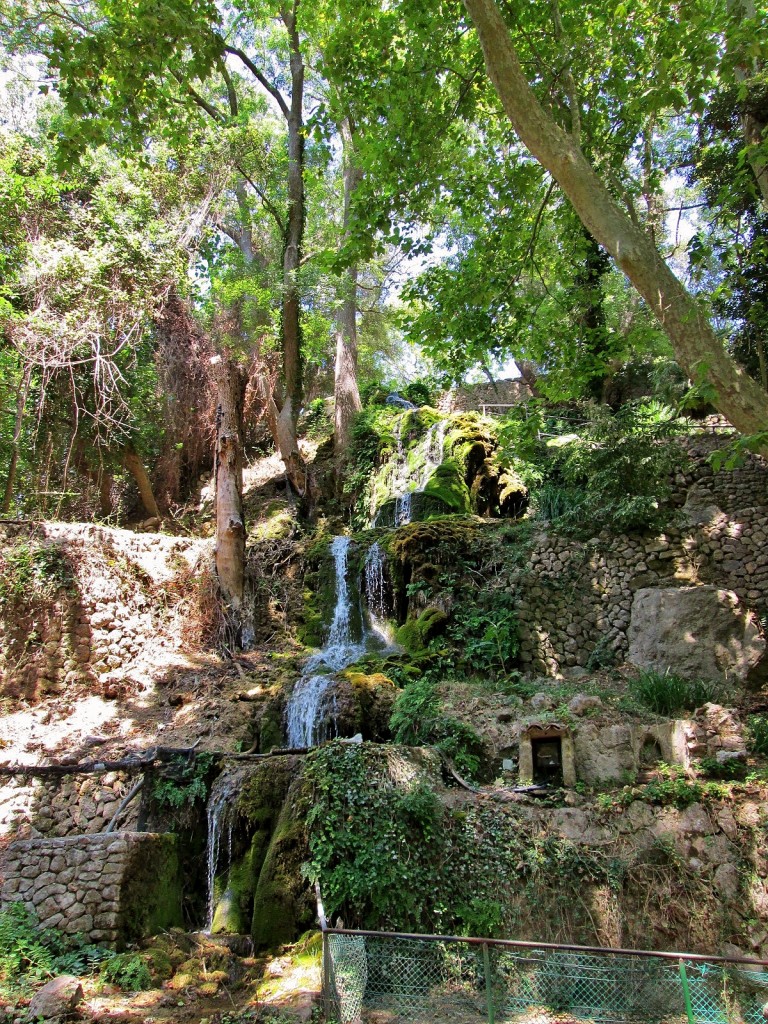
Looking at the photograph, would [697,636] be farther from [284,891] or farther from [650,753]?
[284,891]

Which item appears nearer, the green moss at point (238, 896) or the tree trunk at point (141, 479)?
the green moss at point (238, 896)

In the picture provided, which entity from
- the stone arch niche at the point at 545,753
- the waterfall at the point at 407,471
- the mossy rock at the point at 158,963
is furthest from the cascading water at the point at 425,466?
the mossy rock at the point at 158,963

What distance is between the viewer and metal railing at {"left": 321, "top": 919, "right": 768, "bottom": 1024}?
11.7ft

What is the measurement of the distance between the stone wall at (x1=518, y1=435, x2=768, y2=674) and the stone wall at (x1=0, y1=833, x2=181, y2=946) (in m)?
5.85

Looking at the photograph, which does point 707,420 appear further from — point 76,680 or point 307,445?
point 76,680

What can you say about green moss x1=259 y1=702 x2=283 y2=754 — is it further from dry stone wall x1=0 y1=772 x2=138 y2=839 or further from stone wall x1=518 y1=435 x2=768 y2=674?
stone wall x1=518 y1=435 x2=768 y2=674

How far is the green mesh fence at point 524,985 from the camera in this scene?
3572 millimetres

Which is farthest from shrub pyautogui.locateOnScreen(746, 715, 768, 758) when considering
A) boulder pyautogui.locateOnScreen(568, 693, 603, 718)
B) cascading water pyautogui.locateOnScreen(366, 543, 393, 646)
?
cascading water pyautogui.locateOnScreen(366, 543, 393, 646)

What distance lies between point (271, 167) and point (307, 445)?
698 centimetres

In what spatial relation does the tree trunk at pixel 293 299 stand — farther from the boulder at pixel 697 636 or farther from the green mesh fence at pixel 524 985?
the green mesh fence at pixel 524 985

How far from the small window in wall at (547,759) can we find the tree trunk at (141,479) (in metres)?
10.7

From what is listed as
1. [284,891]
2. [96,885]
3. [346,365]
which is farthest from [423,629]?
[346,365]

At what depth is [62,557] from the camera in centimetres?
1059

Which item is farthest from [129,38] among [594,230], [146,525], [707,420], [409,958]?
[707,420]
